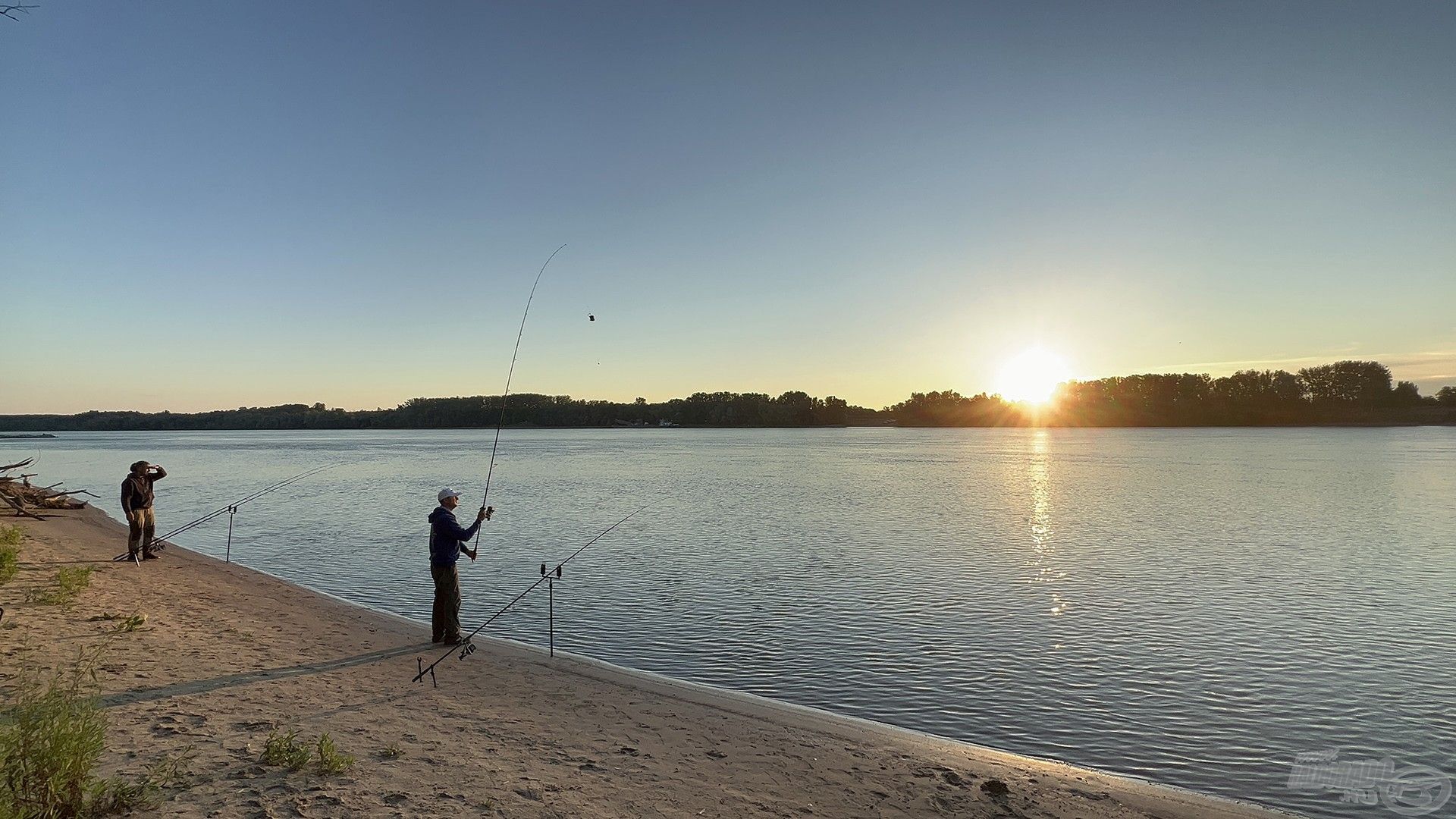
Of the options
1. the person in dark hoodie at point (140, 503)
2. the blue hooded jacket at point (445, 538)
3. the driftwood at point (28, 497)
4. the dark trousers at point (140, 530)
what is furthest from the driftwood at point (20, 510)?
the blue hooded jacket at point (445, 538)

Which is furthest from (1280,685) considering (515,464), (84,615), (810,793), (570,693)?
(515,464)

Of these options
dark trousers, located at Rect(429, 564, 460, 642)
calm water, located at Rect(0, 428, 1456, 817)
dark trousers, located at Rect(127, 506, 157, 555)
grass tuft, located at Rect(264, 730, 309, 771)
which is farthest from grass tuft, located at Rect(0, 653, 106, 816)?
dark trousers, located at Rect(127, 506, 157, 555)

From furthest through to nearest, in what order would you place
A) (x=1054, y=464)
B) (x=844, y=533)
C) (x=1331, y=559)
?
(x=1054, y=464), (x=844, y=533), (x=1331, y=559)

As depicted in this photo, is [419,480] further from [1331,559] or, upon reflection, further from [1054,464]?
[1054,464]

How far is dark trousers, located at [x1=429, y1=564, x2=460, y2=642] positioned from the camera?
10.6 metres

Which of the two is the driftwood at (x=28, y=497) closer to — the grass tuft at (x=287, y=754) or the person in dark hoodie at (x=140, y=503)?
the person in dark hoodie at (x=140, y=503)

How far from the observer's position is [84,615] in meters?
10.6

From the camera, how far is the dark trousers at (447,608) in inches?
418

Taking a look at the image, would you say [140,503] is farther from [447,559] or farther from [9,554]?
[447,559]

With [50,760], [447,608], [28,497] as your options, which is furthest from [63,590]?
[28,497]

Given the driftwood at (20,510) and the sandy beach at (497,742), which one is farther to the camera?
the driftwood at (20,510)

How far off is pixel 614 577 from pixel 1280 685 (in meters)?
11.8

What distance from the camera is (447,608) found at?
1077cm

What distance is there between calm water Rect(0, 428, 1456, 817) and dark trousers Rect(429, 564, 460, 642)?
1.56 meters
